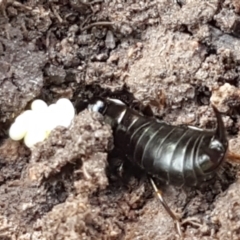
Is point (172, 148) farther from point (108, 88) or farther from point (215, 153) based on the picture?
point (108, 88)

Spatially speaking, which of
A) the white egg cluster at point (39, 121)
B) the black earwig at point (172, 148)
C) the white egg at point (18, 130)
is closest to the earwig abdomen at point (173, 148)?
the black earwig at point (172, 148)

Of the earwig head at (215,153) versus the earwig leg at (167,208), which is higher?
the earwig head at (215,153)

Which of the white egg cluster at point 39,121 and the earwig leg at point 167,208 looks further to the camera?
the white egg cluster at point 39,121

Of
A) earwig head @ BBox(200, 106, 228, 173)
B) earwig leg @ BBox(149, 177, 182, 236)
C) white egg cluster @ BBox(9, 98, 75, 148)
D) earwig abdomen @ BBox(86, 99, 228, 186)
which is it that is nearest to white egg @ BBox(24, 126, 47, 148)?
white egg cluster @ BBox(9, 98, 75, 148)

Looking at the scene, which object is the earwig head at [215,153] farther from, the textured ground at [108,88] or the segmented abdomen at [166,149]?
the textured ground at [108,88]

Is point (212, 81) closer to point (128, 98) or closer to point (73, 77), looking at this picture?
point (128, 98)

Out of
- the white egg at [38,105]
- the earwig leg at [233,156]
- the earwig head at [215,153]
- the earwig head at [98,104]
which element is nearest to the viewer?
the earwig head at [215,153]

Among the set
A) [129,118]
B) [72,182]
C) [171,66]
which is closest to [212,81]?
[171,66]
